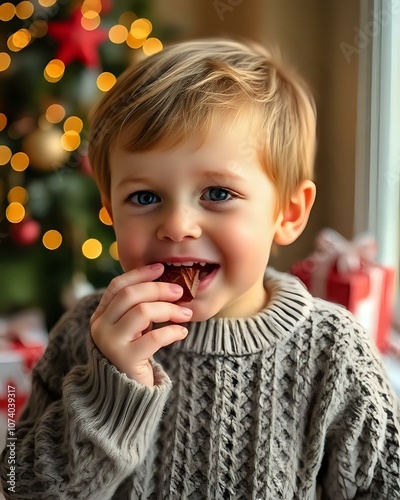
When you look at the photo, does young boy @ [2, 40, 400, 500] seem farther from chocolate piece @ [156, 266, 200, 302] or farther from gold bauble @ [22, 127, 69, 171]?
gold bauble @ [22, 127, 69, 171]

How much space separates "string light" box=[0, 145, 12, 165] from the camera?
1.49 metres

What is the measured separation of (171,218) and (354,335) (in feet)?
0.90

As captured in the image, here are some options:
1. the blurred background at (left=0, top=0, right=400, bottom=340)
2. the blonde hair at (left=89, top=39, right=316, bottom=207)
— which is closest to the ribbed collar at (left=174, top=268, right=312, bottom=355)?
the blonde hair at (left=89, top=39, right=316, bottom=207)

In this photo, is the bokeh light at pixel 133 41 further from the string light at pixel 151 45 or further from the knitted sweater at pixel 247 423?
the knitted sweater at pixel 247 423

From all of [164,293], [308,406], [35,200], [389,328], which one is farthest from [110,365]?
[35,200]

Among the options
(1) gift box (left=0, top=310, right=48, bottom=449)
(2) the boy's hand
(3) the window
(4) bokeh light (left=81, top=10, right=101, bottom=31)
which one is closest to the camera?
(2) the boy's hand

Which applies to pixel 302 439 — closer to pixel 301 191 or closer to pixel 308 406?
pixel 308 406

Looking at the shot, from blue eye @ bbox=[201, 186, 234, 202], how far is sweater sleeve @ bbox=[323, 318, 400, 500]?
0.75ft

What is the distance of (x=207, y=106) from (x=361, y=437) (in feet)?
1.38

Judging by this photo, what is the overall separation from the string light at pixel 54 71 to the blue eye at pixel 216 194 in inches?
34.7

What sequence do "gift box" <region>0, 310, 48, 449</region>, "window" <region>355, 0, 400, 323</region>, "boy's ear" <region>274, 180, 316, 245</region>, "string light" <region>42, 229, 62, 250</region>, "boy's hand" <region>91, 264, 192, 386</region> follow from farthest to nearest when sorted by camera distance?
"string light" <region>42, 229, 62, 250</region> < "gift box" <region>0, 310, 48, 449</region> < "window" <region>355, 0, 400, 323</region> < "boy's ear" <region>274, 180, 316, 245</region> < "boy's hand" <region>91, 264, 192, 386</region>

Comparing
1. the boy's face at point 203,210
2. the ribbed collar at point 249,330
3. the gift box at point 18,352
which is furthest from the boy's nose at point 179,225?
the gift box at point 18,352

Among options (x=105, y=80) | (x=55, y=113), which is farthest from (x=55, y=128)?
(x=105, y=80)

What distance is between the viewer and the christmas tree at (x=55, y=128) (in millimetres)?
1443
